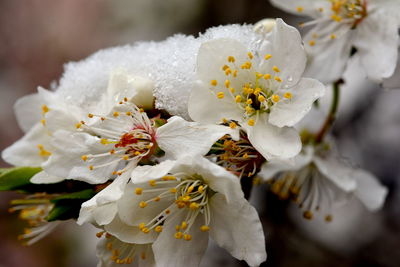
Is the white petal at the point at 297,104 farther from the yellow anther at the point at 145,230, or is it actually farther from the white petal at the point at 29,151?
the white petal at the point at 29,151

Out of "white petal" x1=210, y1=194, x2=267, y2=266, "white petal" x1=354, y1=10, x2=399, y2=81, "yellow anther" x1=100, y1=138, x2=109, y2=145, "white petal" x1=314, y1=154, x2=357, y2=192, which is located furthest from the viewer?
"white petal" x1=314, y1=154, x2=357, y2=192

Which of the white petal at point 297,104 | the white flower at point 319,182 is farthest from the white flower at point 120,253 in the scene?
the white flower at point 319,182

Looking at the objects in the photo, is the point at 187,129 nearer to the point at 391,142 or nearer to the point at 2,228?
the point at 391,142

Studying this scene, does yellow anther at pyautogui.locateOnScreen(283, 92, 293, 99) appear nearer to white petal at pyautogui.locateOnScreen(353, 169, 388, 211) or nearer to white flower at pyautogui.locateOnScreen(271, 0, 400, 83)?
white flower at pyautogui.locateOnScreen(271, 0, 400, 83)

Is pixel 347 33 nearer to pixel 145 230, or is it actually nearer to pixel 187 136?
pixel 187 136

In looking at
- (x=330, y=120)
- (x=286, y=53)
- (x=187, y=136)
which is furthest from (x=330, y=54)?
(x=187, y=136)

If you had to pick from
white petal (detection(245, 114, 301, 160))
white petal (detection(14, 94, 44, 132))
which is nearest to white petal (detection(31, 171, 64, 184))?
white petal (detection(14, 94, 44, 132))
